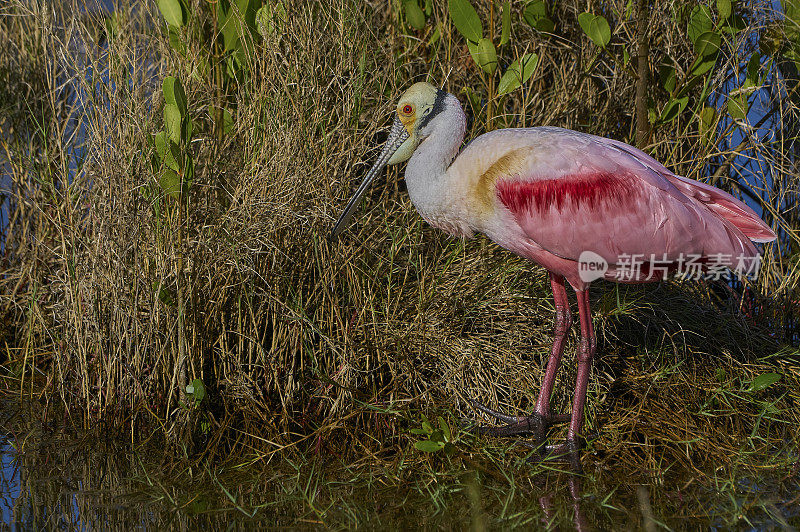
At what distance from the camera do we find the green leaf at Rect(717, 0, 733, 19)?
4531 millimetres

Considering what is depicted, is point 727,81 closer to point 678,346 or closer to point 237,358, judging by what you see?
point 678,346

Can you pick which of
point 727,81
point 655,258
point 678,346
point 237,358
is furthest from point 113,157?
point 727,81

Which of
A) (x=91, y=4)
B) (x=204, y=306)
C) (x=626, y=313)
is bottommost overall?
(x=626, y=313)

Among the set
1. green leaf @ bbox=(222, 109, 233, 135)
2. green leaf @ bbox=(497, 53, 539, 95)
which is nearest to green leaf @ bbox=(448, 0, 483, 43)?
green leaf @ bbox=(497, 53, 539, 95)

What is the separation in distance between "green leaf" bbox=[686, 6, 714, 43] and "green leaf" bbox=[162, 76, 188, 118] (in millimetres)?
2520

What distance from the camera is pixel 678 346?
14.6 ft

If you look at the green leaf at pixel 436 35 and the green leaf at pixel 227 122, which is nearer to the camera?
the green leaf at pixel 227 122

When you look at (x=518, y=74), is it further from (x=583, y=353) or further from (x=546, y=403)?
(x=546, y=403)

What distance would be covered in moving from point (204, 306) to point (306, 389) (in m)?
0.59

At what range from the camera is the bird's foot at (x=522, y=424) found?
4016 mm

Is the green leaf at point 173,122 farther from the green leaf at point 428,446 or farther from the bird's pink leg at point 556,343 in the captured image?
the bird's pink leg at point 556,343

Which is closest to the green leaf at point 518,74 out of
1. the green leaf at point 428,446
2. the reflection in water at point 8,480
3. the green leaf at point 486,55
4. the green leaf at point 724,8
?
the green leaf at point 486,55

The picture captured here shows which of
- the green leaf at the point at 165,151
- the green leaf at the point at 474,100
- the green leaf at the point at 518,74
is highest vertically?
the green leaf at the point at 165,151

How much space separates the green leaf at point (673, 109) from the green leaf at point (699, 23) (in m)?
0.30
